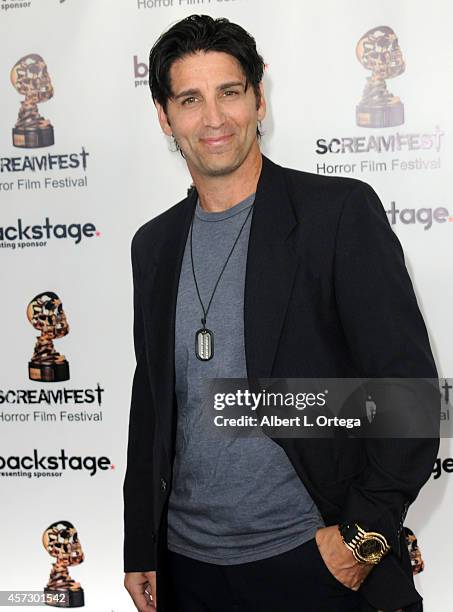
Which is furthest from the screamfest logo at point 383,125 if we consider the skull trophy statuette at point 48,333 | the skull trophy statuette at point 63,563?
the skull trophy statuette at point 63,563

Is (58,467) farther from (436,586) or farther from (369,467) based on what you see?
(369,467)

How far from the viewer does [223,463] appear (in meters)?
1.56

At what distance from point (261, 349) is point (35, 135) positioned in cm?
209

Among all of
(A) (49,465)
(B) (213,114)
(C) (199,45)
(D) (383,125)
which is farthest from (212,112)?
(A) (49,465)

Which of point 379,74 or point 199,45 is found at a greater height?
point 379,74

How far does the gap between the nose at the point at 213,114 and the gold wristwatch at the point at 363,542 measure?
85 cm

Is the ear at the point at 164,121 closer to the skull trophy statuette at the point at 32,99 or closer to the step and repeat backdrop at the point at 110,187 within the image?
the step and repeat backdrop at the point at 110,187

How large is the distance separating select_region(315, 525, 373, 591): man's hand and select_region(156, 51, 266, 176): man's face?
2.51 ft

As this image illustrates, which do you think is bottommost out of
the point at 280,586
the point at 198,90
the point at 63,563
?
the point at 63,563

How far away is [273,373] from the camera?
153 centimetres

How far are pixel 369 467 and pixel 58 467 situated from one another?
2.07 m

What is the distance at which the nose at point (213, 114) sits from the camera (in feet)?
5.39

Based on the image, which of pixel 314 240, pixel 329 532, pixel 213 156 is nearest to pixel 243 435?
pixel 329 532

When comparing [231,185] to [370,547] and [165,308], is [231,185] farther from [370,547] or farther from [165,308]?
[370,547]
